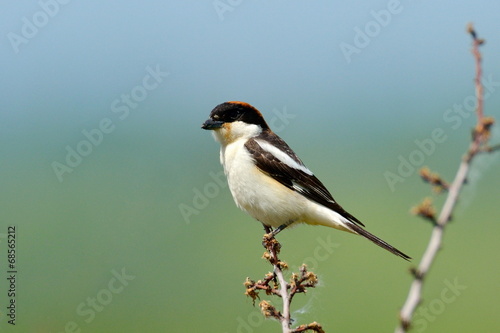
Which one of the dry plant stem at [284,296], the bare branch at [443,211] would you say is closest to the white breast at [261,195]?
the dry plant stem at [284,296]

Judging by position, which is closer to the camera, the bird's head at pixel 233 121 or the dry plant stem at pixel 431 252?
the dry plant stem at pixel 431 252

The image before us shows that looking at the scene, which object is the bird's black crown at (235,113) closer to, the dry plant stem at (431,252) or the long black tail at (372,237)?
the long black tail at (372,237)

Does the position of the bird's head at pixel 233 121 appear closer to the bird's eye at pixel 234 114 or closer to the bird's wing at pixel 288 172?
the bird's eye at pixel 234 114

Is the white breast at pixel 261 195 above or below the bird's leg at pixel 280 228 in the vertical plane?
above

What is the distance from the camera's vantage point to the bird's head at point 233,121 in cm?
489

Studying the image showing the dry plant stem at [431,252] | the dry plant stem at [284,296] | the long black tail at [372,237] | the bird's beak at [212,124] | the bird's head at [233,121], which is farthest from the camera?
the bird's head at [233,121]

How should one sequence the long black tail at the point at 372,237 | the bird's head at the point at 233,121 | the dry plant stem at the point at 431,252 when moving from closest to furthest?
the dry plant stem at the point at 431,252
the long black tail at the point at 372,237
the bird's head at the point at 233,121

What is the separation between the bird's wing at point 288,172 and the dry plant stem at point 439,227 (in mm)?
3571

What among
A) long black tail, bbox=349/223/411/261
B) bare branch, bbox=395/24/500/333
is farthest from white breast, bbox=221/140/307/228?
bare branch, bbox=395/24/500/333

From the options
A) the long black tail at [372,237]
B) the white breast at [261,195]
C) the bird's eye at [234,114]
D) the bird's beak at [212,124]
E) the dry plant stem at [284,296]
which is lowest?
the dry plant stem at [284,296]

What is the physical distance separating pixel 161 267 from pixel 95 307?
468 centimetres

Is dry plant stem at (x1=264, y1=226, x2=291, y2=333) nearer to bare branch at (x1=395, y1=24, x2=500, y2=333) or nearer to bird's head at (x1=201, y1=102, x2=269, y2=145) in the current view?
bare branch at (x1=395, y1=24, x2=500, y2=333)

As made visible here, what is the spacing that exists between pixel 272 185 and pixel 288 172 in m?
0.18

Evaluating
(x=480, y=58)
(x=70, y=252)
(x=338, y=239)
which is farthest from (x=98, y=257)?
(x=480, y=58)
